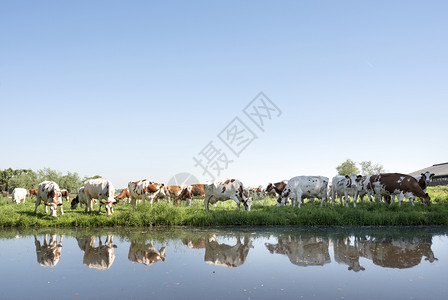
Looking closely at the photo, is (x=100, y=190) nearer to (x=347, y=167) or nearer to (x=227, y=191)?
(x=227, y=191)

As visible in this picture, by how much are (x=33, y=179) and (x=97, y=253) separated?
262 feet

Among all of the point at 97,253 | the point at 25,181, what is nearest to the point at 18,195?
the point at 97,253

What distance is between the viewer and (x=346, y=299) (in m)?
6.08

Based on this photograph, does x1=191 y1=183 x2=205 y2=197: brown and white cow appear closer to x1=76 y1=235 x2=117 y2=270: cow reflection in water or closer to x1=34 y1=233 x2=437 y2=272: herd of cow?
x1=34 y1=233 x2=437 y2=272: herd of cow

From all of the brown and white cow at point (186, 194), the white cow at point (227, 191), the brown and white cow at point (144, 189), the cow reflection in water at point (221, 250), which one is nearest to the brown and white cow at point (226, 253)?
the cow reflection in water at point (221, 250)

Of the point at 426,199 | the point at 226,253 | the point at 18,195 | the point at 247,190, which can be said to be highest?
the point at 247,190

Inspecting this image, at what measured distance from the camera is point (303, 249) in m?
10.3

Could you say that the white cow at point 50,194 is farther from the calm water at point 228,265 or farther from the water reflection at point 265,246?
the calm water at point 228,265

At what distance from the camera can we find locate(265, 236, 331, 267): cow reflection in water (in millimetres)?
8906

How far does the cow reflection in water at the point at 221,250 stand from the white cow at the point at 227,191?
19.5ft

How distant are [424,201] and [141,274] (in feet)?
60.0

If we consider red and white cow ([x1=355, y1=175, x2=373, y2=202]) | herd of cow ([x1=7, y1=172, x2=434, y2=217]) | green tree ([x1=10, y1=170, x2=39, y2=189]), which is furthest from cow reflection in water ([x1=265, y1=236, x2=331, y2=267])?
green tree ([x1=10, y1=170, x2=39, y2=189])

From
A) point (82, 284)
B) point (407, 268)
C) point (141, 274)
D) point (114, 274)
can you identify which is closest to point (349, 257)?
point (407, 268)

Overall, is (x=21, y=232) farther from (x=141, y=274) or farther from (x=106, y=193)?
(x=141, y=274)
